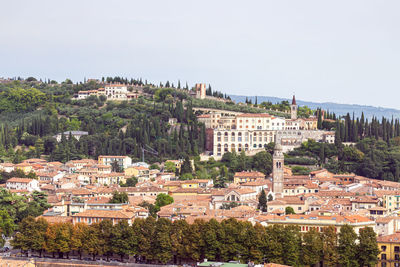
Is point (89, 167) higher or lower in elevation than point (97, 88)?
lower

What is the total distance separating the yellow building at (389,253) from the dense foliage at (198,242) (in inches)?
65.7

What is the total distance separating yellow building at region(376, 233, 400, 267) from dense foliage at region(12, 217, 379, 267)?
167 cm

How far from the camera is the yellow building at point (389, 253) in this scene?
44.6 m

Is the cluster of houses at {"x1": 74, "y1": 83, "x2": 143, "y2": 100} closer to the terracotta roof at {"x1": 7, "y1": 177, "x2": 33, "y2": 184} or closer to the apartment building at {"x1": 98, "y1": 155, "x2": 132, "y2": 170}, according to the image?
the apartment building at {"x1": 98, "y1": 155, "x2": 132, "y2": 170}

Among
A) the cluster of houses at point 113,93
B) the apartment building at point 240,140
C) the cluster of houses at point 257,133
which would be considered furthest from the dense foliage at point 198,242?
the cluster of houses at point 113,93

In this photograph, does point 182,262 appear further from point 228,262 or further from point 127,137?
point 127,137

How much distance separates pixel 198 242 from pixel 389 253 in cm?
1117

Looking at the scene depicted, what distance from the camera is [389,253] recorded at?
44.8 m

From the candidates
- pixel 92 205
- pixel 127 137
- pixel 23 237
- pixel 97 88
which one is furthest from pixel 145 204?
pixel 97 88

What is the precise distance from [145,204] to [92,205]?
13.5 ft

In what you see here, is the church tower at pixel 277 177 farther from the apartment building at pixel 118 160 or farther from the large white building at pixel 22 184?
the large white building at pixel 22 184

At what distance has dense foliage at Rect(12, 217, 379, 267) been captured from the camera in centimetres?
4366

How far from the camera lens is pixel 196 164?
256 ft

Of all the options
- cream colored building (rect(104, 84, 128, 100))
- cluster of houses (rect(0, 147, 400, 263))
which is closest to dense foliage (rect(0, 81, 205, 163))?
cream colored building (rect(104, 84, 128, 100))
